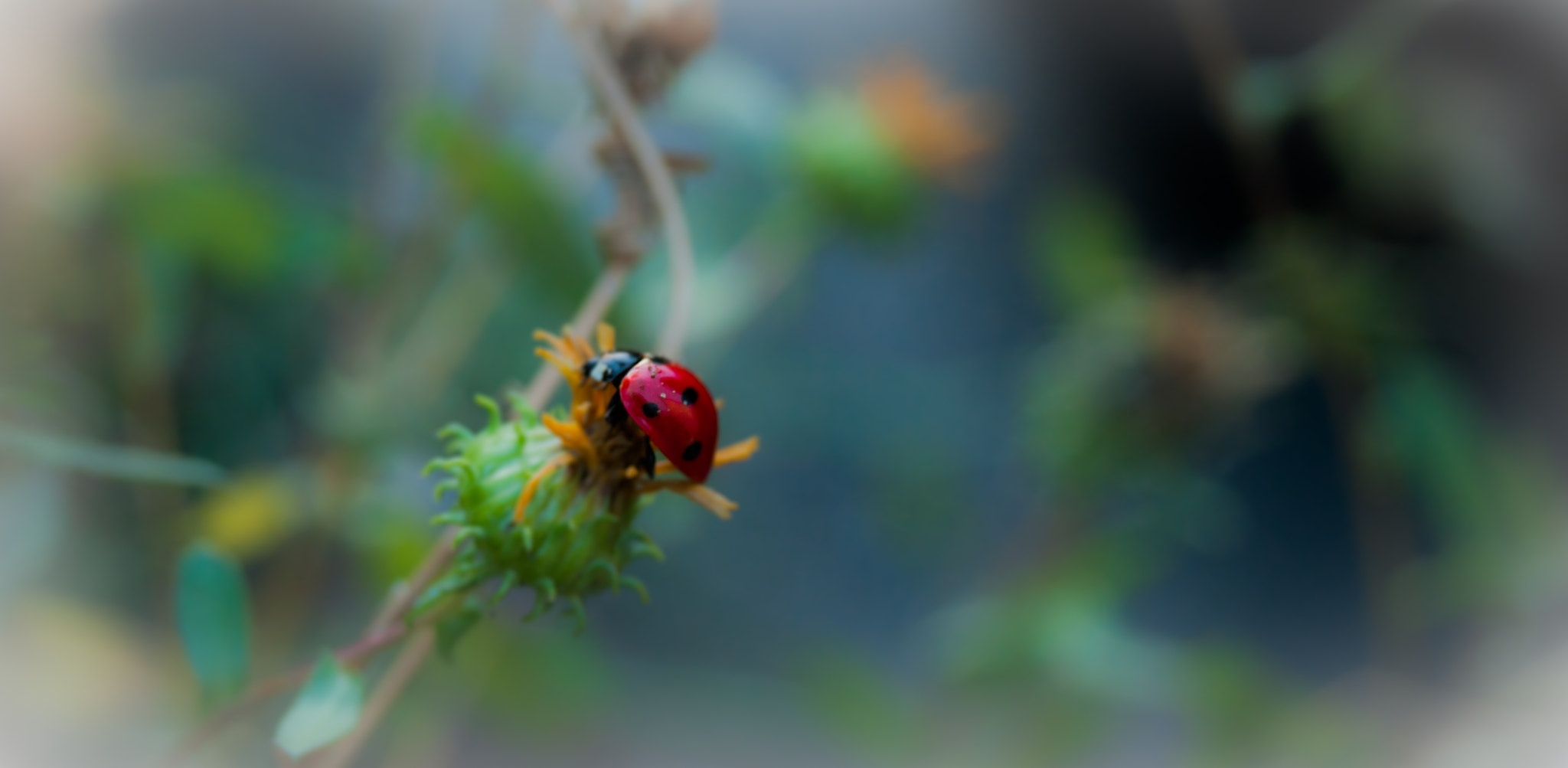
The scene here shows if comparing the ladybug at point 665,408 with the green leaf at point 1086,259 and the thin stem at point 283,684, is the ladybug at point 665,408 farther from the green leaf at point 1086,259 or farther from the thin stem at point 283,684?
the green leaf at point 1086,259

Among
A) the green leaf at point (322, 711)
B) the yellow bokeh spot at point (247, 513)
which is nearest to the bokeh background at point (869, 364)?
the yellow bokeh spot at point (247, 513)

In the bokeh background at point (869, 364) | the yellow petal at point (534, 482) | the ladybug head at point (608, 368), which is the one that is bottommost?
the yellow petal at point (534, 482)

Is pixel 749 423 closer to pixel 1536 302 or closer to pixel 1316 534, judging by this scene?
pixel 1316 534

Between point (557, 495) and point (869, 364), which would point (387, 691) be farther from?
point (869, 364)

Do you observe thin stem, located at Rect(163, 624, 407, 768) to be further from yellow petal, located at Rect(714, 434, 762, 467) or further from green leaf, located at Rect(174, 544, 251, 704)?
yellow petal, located at Rect(714, 434, 762, 467)

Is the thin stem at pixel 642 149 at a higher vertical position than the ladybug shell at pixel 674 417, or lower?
higher

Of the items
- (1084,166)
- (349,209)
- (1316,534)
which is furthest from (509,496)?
(1316,534)

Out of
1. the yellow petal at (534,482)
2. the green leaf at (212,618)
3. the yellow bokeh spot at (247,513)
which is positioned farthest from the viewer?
the yellow bokeh spot at (247,513)
